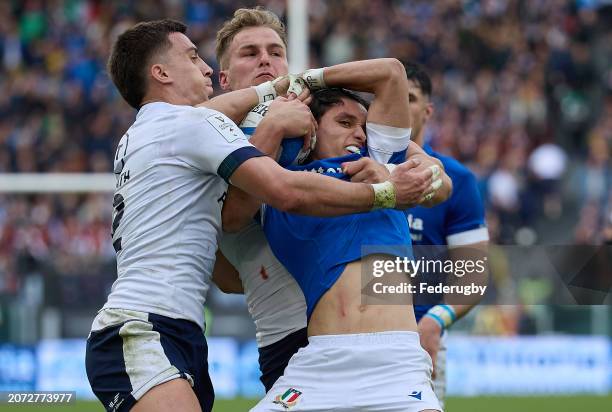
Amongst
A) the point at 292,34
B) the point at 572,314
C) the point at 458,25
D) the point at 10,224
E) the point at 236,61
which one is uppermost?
the point at 458,25

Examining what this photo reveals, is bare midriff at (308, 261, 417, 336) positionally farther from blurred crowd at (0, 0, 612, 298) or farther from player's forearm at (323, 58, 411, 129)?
blurred crowd at (0, 0, 612, 298)

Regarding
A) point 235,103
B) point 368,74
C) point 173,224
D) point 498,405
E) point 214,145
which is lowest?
point 498,405

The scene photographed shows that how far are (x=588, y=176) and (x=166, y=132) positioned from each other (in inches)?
562

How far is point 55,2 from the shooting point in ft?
68.0

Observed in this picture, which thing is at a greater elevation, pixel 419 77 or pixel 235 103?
pixel 419 77

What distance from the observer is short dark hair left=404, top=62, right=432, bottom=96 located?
277 inches

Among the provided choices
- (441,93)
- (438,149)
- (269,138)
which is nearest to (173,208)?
(269,138)

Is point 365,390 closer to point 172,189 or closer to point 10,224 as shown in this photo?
point 172,189

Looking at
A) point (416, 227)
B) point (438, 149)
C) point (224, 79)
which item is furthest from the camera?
point (438, 149)

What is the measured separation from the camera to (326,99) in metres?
5.05

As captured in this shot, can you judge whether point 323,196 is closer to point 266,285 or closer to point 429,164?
point 429,164

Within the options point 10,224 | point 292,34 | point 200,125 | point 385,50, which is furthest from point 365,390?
point 385,50

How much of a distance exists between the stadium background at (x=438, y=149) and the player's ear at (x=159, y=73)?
671 cm

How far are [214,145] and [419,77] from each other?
2723 millimetres
